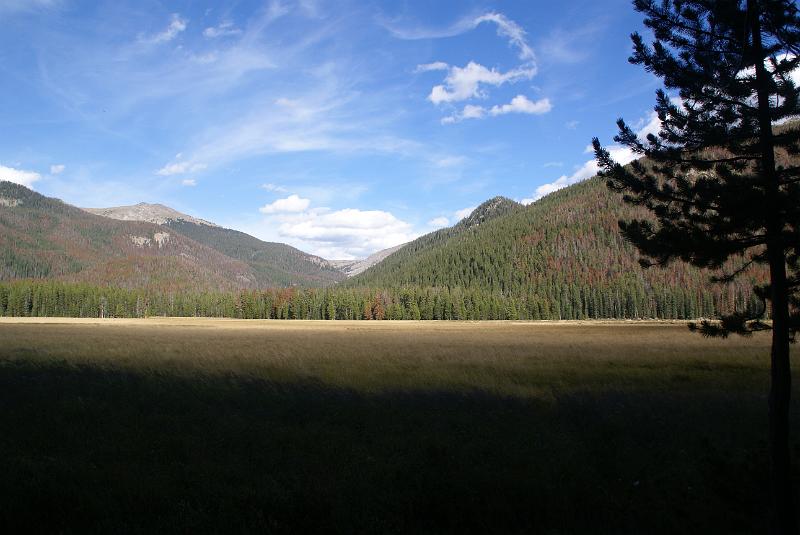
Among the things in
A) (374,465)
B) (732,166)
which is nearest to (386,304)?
(374,465)

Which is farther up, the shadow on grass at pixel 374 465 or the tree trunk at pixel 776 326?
the tree trunk at pixel 776 326

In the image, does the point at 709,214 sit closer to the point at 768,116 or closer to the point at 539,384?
the point at 768,116

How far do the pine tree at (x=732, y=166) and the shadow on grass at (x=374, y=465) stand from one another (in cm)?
214

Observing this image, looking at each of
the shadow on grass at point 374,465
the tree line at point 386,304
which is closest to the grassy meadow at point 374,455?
the shadow on grass at point 374,465

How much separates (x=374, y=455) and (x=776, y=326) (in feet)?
23.1

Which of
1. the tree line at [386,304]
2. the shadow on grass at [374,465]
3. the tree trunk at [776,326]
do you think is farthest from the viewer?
the tree line at [386,304]

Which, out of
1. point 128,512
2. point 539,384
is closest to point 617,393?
point 539,384

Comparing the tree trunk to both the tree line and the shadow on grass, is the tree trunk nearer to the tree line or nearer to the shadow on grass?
the shadow on grass

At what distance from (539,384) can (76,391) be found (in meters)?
14.9

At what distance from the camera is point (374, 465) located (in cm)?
879

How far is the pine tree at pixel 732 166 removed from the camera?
7133 millimetres

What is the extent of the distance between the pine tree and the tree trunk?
0.01 metres

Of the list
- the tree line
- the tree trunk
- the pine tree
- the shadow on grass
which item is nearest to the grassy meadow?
the shadow on grass

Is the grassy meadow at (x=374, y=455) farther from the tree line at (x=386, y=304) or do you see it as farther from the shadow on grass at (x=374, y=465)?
the tree line at (x=386, y=304)
